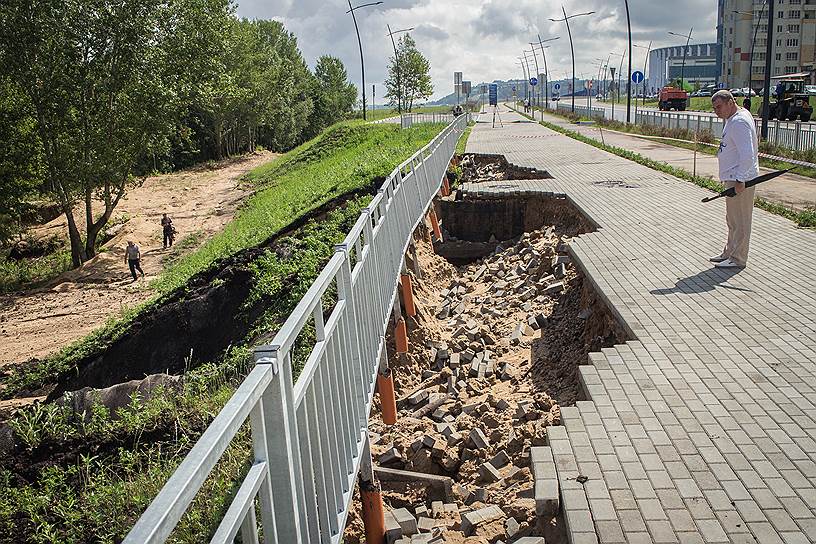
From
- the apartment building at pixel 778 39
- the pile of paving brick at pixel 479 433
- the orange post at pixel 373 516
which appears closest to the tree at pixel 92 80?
the pile of paving brick at pixel 479 433

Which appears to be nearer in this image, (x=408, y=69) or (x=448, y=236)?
→ (x=448, y=236)

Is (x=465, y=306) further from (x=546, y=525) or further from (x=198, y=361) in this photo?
(x=546, y=525)

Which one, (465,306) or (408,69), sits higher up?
(408,69)

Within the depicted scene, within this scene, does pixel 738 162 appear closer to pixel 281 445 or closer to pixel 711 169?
pixel 281 445

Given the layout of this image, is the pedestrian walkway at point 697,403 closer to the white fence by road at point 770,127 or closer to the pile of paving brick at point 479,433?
the pile of paving brick at point 479,433

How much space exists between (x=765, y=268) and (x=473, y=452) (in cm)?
470

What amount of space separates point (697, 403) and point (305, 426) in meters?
3.22

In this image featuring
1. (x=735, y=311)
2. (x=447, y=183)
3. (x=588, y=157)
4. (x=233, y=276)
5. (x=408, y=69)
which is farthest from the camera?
(x=408, y=69)

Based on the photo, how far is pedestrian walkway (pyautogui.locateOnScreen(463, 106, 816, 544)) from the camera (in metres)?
3.96

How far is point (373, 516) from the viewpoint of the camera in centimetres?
464

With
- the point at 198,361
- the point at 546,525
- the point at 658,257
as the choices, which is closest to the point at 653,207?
the point at 658,257

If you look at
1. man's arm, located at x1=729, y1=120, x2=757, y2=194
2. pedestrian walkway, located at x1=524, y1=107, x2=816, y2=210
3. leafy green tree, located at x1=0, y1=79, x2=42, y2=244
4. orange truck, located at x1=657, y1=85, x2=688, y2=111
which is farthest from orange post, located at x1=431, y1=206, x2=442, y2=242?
orange truck, located at x1=657, y1=85, x2=688, y2=111

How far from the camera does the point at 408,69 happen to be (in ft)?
247

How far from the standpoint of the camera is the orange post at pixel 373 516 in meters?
4.63
